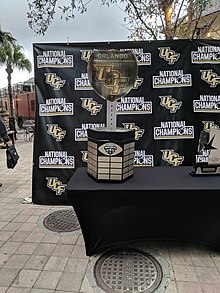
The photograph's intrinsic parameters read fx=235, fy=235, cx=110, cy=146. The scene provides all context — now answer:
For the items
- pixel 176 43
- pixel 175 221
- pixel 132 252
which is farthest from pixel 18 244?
pixel 176 43

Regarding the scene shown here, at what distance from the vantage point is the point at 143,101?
2969mm

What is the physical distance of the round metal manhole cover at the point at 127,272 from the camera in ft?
5.70

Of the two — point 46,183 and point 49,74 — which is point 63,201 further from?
point 49,74

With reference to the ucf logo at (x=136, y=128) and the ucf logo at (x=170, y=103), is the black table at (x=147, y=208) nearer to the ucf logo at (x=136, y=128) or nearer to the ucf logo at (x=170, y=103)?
the ucf logo at (x=136, y=128)

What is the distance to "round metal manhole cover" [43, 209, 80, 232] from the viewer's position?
2623mm

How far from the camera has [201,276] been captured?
1.84 metres

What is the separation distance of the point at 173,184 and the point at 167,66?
164 centimetres

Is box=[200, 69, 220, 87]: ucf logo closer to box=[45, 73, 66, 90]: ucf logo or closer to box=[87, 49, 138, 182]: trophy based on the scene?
box=[87, 49, 138, 182]: trophy

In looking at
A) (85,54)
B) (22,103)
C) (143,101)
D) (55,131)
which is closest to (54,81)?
(85,54)

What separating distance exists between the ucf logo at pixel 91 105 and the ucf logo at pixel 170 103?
2.61 feet

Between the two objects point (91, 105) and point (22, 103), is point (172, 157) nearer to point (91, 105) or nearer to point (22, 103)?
point (91, 105)

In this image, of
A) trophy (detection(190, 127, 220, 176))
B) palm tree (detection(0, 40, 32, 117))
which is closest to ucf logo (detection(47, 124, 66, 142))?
trophy (detection(190, 127, 220, 176))

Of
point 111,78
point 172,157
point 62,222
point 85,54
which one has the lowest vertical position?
point 62,222

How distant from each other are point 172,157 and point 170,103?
69 centimetres
